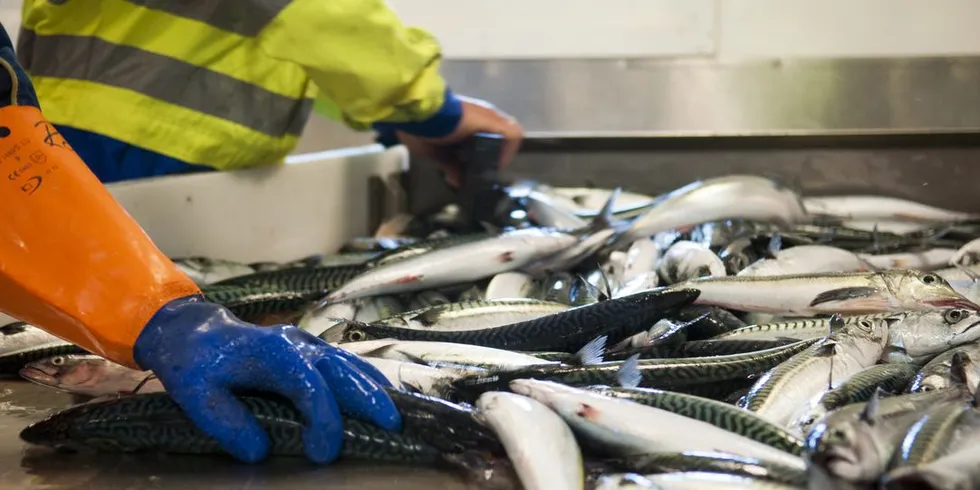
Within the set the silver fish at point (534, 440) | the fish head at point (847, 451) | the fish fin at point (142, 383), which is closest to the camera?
the fish head at point (847, 451)

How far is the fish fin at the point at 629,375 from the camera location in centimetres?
133

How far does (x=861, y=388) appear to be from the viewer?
4.35 ft

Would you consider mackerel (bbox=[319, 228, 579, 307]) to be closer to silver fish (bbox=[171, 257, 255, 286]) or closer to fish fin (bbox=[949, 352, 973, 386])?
silver fish (bbox=[171, 257, 255, 286])

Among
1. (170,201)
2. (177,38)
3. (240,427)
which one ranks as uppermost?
(177,38)

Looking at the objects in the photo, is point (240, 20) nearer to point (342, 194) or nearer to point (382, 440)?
point (342, 194)

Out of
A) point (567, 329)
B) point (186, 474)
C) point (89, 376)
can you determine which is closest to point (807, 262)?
point (567, 329)

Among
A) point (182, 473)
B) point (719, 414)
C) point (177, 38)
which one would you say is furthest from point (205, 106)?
point (719, 414)

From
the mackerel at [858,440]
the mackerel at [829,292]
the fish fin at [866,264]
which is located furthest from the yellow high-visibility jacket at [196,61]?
the mackerel at [858,440]

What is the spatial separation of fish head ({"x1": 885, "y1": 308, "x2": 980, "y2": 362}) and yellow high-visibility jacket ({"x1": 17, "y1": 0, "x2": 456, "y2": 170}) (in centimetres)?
159

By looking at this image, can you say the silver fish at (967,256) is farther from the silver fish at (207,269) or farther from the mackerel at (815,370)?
the silver fish at (207,269)

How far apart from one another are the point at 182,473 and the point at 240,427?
0.41 ft

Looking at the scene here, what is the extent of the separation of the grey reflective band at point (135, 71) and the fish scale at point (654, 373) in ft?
4.65

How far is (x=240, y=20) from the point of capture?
226 cm

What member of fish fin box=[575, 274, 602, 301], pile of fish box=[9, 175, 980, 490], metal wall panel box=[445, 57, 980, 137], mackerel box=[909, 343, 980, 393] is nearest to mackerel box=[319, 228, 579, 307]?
pile of fish box=[9, 175, 980, 490]
